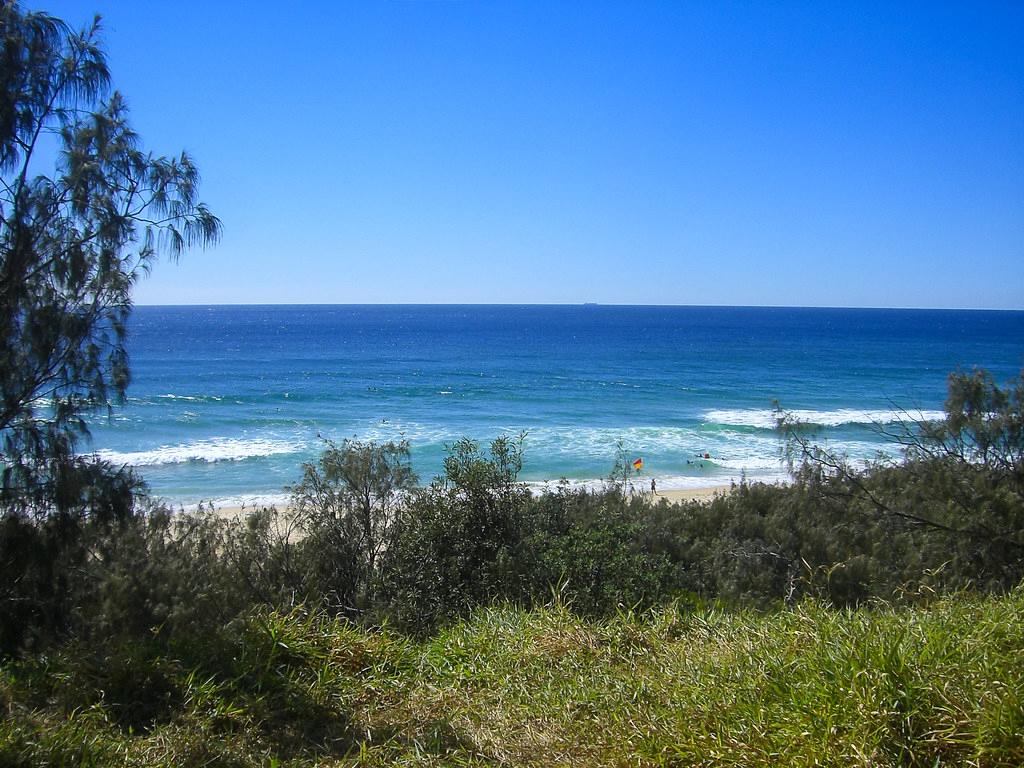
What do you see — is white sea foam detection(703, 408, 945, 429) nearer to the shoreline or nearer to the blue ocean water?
the blue ocean water

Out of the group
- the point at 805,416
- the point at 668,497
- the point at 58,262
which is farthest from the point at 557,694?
the point at 805,416

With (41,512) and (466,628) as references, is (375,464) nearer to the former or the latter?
(41,512)

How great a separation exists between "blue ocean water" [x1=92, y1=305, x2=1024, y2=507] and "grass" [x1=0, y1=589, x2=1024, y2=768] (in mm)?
5020

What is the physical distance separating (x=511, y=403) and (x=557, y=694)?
36.0 meters

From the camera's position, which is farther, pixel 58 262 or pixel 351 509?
pixel 351 509

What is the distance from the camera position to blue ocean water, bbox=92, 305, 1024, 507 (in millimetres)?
26281

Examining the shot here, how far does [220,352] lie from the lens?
2719 inches

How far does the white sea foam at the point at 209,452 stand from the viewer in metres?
26.6

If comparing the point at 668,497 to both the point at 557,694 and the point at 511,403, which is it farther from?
the point at 511,403

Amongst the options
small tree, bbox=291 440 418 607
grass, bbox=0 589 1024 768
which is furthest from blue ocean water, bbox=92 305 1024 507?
grass, bbox=0 589 1024 768

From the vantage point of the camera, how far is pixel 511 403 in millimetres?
40344

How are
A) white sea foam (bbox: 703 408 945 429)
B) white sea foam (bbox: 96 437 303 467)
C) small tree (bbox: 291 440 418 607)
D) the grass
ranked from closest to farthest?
the grass → small tree (bbox: 291 440 418 607) → white sea foam (bbox: 96 437 303 467) → white sea foam (bbox: 703 408 945 429)

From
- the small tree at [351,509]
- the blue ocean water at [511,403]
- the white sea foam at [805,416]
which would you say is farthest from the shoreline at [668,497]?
the white sea foam at [805,416]

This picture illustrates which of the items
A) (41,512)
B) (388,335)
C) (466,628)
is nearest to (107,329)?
(41,512)
